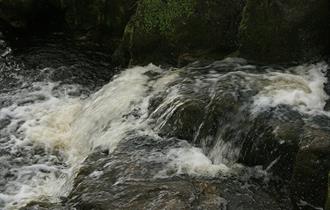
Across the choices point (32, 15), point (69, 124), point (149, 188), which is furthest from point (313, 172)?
point (32, 15)

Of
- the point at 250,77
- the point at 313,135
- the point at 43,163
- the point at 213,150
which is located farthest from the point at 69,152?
the point at 313,135

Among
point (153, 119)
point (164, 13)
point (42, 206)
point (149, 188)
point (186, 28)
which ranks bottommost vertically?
point (42, 206)

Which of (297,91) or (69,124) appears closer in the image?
(297,91)

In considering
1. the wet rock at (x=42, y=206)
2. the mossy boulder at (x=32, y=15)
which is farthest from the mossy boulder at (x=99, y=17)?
the wet rock at (x=42, y=206)

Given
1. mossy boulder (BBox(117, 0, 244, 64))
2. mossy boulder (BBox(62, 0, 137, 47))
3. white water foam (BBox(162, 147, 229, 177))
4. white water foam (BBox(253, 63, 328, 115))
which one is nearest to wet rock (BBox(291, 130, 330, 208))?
white water foam (BBox(162, 147, 229, 177))

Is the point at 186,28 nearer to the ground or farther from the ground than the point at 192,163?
farther from the ground

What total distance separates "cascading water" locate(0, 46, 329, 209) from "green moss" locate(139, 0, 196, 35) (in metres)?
0.78

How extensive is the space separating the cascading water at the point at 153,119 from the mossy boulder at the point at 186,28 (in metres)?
0.39

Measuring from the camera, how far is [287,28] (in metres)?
8.70

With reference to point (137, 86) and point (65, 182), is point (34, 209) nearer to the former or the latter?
point (65, 182)

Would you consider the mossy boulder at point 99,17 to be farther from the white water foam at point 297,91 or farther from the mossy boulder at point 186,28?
the white water foam at point 297,91

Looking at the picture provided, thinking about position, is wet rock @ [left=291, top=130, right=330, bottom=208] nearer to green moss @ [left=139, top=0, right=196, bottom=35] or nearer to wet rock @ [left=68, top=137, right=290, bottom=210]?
wet rock @ [left=68, top=137, right=290, bottom=210]

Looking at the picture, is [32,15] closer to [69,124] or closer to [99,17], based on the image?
[99,17]

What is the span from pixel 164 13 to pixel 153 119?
7.54 feet
